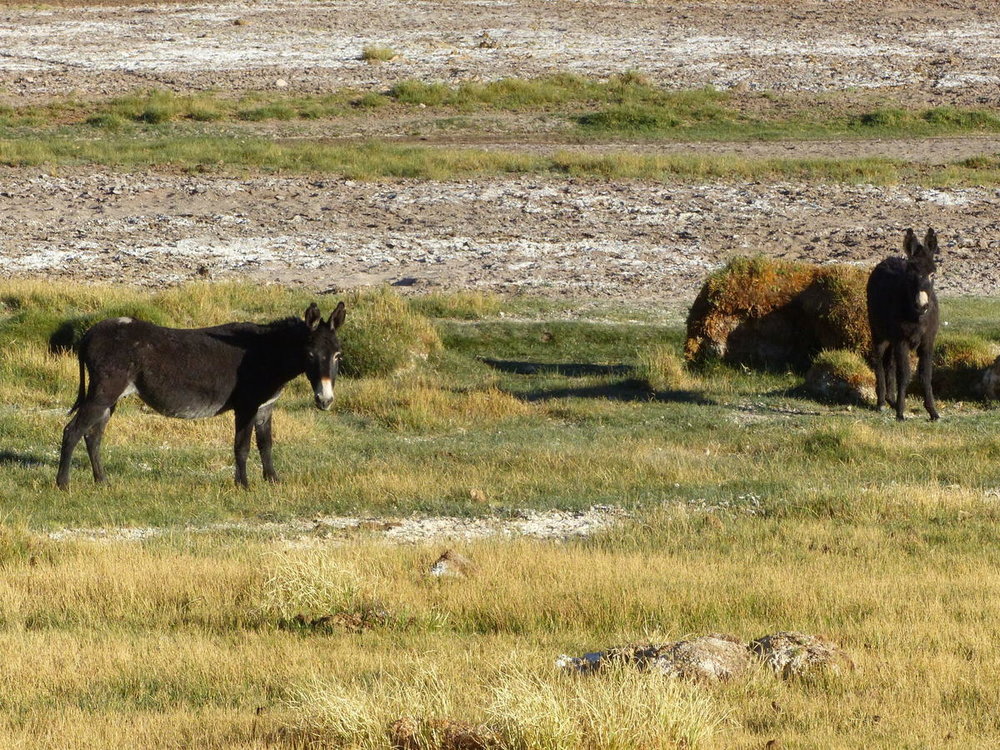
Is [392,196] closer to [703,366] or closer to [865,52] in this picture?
[703,366]

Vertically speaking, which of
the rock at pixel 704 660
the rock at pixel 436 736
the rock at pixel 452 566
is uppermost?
the rock at pixel 436 736

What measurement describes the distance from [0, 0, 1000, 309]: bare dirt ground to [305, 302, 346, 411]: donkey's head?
12.3 meters

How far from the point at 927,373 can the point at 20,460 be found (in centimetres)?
1070

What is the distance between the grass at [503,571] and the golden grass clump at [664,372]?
58 millimetres

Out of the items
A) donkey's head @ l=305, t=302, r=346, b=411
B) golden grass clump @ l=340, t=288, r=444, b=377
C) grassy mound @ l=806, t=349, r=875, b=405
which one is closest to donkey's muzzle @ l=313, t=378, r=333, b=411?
donkey's head @ l=305, t=302, r=346, b=411

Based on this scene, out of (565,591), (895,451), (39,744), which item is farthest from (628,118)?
(39,744)

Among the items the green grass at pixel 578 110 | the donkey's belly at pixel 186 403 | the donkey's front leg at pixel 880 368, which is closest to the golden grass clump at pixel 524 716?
the donkey's belly at pixel 186 403

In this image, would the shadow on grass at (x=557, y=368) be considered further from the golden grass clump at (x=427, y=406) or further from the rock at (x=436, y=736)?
the rock at (x=436, y=736)

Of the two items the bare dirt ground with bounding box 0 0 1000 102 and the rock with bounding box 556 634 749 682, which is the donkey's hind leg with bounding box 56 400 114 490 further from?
the bare dirt ground with bounding box 0 0 1000 102

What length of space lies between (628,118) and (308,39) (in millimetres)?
15469

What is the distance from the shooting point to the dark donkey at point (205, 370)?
13484 mm

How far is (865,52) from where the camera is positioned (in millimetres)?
51188

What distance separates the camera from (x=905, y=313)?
18.0 metres

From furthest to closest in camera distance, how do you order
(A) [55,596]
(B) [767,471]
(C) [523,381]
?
(C) [523,381], (B) [767,471], (A) [55,596]
